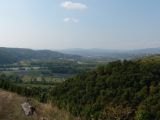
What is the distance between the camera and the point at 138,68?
68562 millimetres

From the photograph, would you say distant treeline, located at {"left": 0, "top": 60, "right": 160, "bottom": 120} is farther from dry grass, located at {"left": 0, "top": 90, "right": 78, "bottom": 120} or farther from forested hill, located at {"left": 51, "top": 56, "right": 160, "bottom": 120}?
dry grass, located at {"left": 0, "top": 90, "right": 78, "bottom": 120}

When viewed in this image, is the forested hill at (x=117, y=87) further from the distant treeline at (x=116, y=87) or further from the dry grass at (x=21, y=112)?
the dry grass at (x=21, y=112)

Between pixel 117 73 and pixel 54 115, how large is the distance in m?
58.4

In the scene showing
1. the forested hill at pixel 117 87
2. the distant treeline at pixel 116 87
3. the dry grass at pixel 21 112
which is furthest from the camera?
the forested hill at pixel 117 87

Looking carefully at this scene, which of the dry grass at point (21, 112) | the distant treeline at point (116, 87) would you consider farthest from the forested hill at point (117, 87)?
the dry grass at point (21, 112)

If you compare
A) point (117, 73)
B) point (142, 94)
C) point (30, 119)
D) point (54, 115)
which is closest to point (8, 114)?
point (30, 119)

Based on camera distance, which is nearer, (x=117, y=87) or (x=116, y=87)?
(x=117, y=87)

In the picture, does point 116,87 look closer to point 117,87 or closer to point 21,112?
point 117,87

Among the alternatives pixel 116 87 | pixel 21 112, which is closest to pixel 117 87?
pixel 116 87

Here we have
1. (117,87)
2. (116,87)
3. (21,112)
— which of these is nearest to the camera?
(21,112)

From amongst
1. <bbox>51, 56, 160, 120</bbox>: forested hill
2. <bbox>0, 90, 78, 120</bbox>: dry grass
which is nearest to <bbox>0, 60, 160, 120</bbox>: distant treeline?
<bbox>51, 56, 160, 120</bbox>: forested hill

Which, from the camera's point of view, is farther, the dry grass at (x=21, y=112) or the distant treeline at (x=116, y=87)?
the distant treeline at (x=116, y=87)

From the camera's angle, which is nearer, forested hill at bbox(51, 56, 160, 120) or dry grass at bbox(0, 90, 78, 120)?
dry grass at bbox(0, 90, 78, 120)

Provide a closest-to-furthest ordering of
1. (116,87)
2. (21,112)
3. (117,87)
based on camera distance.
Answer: (21,112) < (117,87) < (116,87)
